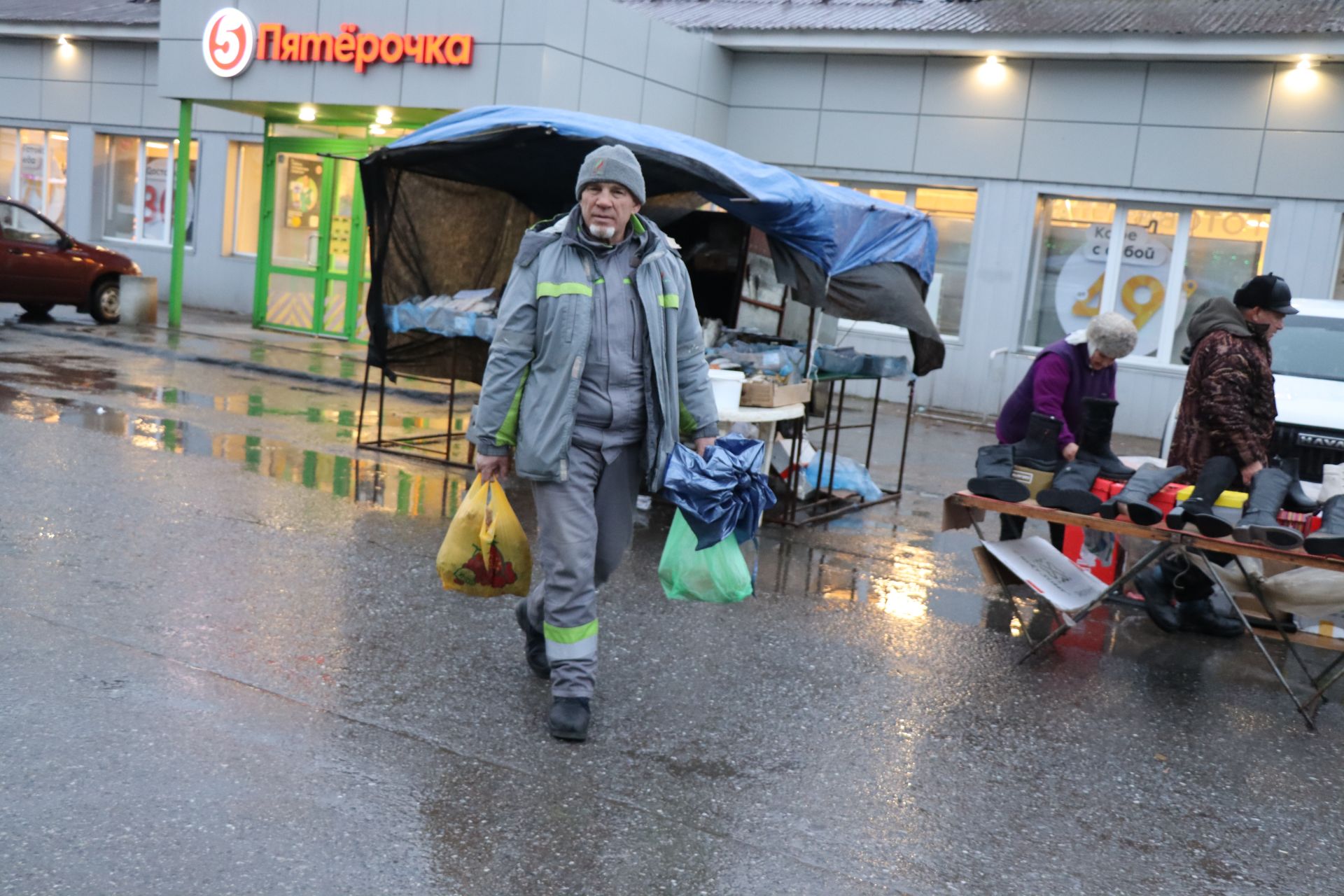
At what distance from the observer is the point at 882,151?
17.2 metres

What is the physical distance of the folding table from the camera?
5.39 metres

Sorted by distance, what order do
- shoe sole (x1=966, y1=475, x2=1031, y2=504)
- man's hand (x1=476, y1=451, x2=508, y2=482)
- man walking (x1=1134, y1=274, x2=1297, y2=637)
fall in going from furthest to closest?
man walking (x1=1134, y1=274, x2=1297, y2=637) < shoe sole (x1=966, y1=475, x2=1031, y2=504) < man's hand (x1=476, y1=451, x2=508, y2=482)

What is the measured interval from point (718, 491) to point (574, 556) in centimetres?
61

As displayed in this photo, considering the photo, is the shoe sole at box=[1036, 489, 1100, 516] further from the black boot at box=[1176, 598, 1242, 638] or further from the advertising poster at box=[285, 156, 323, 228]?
the advertising poster at box=[285, 156, 323, 228]

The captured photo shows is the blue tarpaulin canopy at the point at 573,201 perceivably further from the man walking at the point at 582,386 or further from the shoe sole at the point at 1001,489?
the man walking at the point at 582,386

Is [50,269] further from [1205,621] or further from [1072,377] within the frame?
[1205,621]

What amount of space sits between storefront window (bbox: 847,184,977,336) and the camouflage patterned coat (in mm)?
10483

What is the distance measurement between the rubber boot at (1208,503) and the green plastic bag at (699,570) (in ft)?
6.57

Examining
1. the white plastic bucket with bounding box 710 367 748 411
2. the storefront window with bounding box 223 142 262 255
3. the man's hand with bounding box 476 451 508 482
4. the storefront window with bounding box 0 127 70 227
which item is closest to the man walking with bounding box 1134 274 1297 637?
the white plastic bucket with bounding box 710 367 748 411

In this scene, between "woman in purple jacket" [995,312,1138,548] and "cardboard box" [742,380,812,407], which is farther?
"cardboard box" [742,380,812,407]

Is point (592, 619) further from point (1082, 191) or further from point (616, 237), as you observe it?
point (1082, 191)

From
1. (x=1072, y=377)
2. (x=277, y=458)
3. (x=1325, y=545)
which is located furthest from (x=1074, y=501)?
(x=277, y=458)

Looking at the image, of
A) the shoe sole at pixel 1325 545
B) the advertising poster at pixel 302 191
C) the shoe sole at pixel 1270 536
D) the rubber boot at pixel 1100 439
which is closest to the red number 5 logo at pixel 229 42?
the advertising poster at pixel 302 191

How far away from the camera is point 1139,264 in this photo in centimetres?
1609
